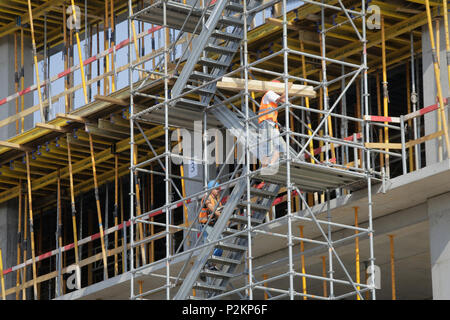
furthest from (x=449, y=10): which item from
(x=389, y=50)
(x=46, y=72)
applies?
(x=46, y=72)

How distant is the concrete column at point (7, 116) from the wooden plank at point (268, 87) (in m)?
10.9

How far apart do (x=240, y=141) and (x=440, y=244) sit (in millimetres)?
4294

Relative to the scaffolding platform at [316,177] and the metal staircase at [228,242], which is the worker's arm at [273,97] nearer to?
the scaffolding platform at [316,177]

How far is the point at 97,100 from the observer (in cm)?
2933

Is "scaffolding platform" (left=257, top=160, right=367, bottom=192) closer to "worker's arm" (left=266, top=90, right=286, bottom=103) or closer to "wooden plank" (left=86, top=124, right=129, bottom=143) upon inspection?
"worker's arm" (left=266, top=90, right=286, bottom=103)

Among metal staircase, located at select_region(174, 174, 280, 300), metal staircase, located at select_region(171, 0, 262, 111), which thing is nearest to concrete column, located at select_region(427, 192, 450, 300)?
metal staircase, located at select_region(174, 174, 280, 300)

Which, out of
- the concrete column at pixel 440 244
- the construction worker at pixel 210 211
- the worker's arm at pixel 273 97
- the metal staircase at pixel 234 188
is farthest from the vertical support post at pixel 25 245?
the concrete column at pixel 440 244

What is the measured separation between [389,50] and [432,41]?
259 centimetres

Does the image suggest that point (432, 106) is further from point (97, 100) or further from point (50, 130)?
point (50, 130)

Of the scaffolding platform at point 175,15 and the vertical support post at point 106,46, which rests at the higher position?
the vertical support post at point 106,46

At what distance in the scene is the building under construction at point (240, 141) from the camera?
938 inches

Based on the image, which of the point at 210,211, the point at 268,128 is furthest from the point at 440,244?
the point at 210,211

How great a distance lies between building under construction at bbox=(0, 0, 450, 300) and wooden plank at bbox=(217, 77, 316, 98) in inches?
1.2

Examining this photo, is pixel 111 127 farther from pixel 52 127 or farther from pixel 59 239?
pixel 59 239
